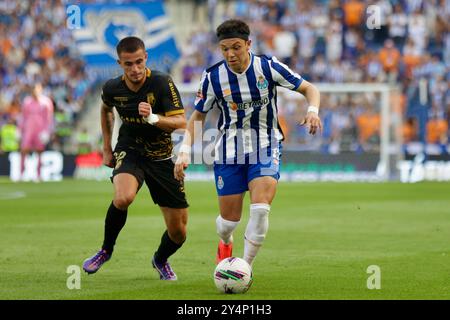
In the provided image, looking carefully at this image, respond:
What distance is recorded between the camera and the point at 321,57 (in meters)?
31.7

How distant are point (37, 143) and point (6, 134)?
3677 mm

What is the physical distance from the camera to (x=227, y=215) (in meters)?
9.57

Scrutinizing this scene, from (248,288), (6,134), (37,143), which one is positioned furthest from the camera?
(6,134)

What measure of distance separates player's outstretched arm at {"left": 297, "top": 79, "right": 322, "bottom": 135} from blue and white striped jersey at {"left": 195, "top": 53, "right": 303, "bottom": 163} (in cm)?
8

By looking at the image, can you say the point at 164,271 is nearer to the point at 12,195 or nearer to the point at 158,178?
the point at 158,178

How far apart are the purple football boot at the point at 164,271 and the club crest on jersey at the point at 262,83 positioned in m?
1.83

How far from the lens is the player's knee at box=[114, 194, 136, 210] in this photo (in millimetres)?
9281

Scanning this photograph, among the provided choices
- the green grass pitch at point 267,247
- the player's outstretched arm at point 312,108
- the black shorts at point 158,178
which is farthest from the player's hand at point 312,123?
the black shorts at point 158,178

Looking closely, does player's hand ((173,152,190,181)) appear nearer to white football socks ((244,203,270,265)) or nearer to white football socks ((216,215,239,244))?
white football socks ((244,203,270,265))

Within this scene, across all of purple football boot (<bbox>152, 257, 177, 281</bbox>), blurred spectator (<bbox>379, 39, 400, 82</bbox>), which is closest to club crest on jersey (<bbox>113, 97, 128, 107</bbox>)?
purple football boot (<bbox>152, 257, 177, 281</bbox>)

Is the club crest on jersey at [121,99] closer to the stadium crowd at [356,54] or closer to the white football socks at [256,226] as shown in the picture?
the white football socks at [256,226]

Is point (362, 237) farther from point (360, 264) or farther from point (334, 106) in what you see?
point (334, 106)
